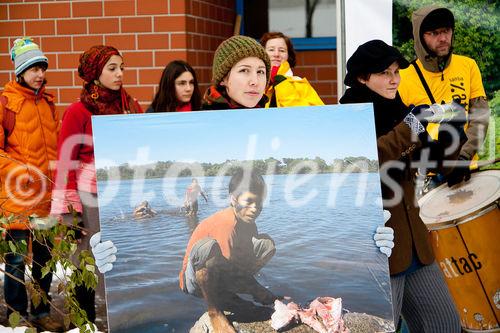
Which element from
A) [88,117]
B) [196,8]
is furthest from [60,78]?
[88,117]

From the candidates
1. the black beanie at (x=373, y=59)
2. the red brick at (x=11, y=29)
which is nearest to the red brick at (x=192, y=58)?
the red brick at (x=11, y=29)

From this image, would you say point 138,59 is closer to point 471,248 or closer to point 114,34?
point 114,34

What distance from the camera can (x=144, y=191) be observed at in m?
2.77

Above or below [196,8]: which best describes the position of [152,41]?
below

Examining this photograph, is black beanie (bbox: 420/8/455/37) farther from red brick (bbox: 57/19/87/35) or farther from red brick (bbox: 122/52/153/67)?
red brick (bbox: 57/19/87/35)

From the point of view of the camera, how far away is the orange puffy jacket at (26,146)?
16.8 feet

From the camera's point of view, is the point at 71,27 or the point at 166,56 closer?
the point at 166,56

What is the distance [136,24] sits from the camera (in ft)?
20.3

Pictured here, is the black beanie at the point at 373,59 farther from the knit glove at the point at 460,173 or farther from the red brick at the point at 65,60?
the red brick at the point at 65,60

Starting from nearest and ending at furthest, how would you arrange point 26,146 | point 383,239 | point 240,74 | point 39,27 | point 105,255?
point 105,255, point 383,239, point 240,74, point 26,146, point 39,27

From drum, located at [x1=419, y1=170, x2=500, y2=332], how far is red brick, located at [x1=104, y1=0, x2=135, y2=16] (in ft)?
9.50

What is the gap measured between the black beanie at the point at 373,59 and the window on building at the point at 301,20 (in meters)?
3.59

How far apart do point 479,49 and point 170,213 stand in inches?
91.2

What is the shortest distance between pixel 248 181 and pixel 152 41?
11.6 feet
